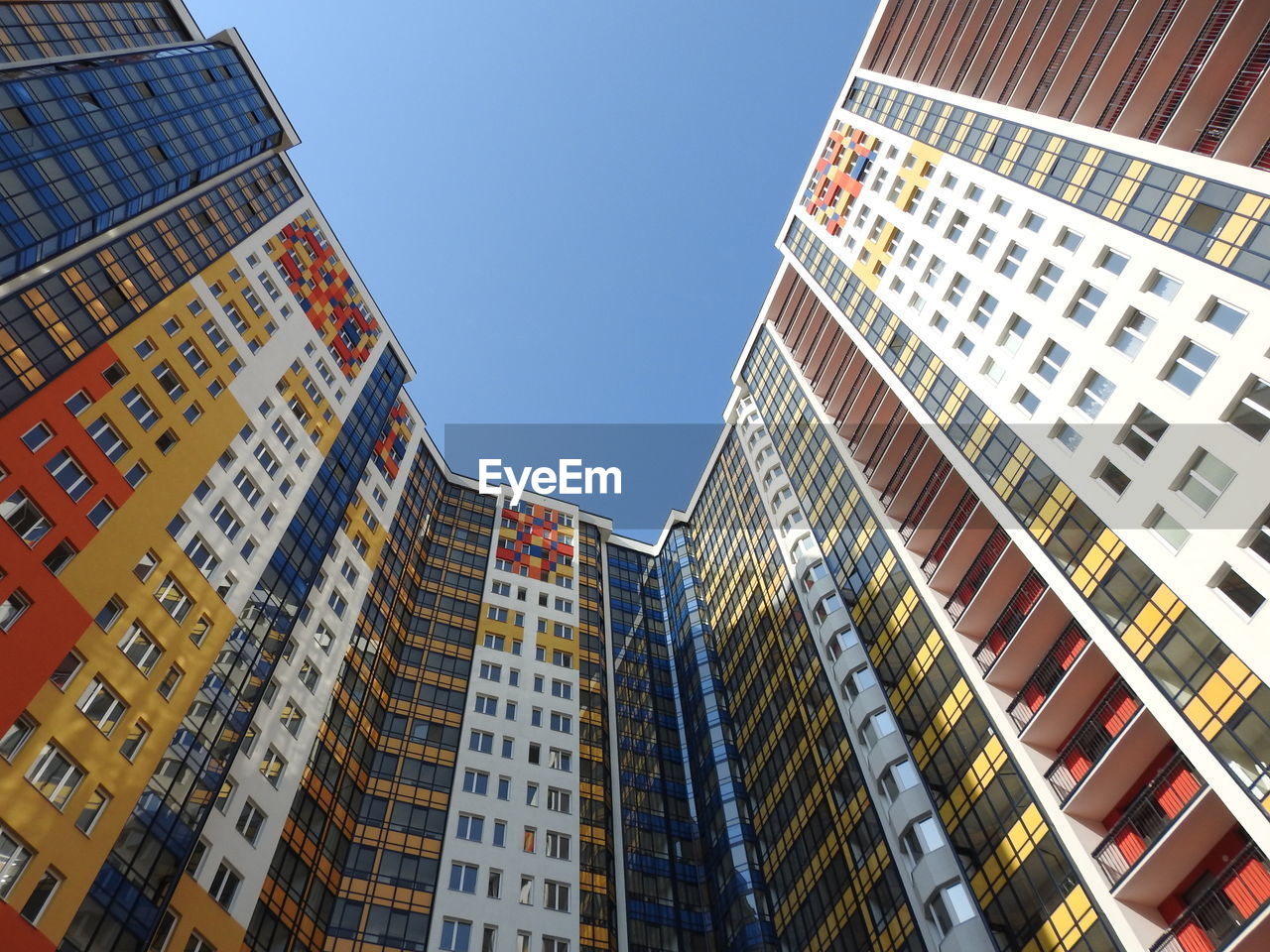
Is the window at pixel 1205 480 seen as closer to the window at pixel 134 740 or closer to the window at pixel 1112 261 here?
the window at pixel 1112 261

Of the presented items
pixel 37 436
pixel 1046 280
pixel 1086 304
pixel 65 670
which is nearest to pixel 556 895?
pixel 65 670

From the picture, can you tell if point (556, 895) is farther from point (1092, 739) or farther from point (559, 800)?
point (1092, 739)

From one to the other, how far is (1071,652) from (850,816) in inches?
613

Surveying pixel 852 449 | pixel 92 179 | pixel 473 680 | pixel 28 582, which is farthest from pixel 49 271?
pixel 852 449

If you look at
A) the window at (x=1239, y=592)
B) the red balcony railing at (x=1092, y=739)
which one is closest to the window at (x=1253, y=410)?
the window at (x=1239, y=592)

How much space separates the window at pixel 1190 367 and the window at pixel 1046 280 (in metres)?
9.37

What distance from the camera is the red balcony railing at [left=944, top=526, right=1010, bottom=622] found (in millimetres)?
40875

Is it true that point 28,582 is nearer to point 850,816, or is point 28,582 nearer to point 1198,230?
point 850,816

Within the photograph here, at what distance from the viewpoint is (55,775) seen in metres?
A: 29.4

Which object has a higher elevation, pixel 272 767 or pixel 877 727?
pixel 877 727

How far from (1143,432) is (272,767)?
41197mm

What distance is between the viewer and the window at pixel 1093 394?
113ft

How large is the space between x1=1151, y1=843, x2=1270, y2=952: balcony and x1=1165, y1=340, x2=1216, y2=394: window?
612 inches

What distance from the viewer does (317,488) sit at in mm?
53062
